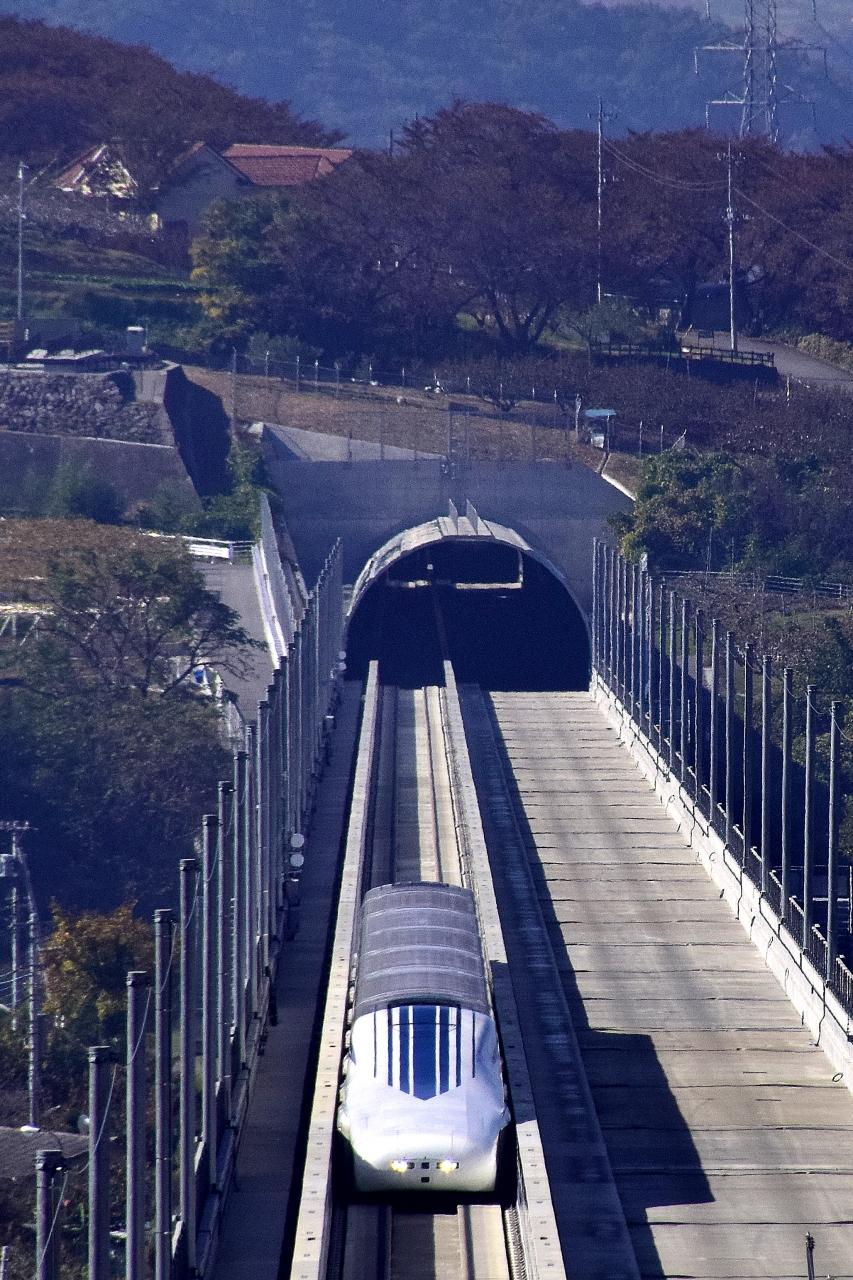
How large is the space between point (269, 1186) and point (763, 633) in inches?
1820

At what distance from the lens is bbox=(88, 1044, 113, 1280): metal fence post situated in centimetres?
1736

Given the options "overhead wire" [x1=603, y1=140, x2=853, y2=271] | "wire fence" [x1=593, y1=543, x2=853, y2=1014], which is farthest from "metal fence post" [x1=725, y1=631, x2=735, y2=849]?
"overhead wire" [x1=603, y1=140, x2=853, y2=271]

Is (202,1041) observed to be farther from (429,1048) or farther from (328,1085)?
(429,1048)

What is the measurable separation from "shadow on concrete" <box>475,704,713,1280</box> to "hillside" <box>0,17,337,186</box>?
10251 cm

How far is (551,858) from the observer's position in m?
42.8

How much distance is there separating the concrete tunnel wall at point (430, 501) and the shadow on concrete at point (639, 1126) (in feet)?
159

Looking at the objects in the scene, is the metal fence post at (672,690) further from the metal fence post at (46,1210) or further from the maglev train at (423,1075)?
the metal fence post at (46,1210)

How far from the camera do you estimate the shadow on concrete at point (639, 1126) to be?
82.2 feet

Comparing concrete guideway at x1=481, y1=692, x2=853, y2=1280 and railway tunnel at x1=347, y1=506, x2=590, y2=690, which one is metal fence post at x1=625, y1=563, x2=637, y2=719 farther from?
concrete guideway at x1=481, y1=692, x2=853, y2=1280

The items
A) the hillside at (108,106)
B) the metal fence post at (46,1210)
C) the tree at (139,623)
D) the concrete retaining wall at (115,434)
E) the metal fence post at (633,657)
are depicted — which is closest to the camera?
the metal fence post at (46,1210)

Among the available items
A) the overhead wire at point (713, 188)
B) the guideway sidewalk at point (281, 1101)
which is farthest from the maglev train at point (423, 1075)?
the overhead wire at point (713, 188)

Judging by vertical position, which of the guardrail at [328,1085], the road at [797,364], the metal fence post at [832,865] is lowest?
the guardrail at [328,1085]

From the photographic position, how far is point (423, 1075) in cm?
2453

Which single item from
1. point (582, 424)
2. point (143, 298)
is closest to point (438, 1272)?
point (582, 424)
